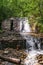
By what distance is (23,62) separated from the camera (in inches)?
603

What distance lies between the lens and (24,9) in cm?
2966

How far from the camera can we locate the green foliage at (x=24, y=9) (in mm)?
23281

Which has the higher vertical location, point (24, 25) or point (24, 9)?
point (24, 9)

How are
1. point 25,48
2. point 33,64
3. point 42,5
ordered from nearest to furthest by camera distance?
point 33,64 < point 25,48 < point 42,5

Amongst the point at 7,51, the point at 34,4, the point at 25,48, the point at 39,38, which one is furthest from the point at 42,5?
the point at 7,51

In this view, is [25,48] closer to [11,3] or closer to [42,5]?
[42,5]

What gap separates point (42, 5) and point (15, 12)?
36.3 feet

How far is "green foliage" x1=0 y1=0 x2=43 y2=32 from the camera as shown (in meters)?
23.3

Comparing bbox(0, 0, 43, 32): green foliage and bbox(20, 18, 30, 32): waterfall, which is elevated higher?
bbox(0, 0, 43, 32): green foliage

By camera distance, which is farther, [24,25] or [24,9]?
[24,25]

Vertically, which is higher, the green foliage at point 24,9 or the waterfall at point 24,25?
the green foliage at point 24,9

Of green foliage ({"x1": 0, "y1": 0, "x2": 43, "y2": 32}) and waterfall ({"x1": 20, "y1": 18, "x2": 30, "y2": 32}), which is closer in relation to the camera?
green foliage ({"x1": 0, "y1": 0, "x2": 43, "y2": 32})

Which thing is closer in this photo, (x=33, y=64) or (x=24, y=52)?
(x=33, y=64)

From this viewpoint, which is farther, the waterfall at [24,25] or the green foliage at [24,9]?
the waterfall at [24,25]
